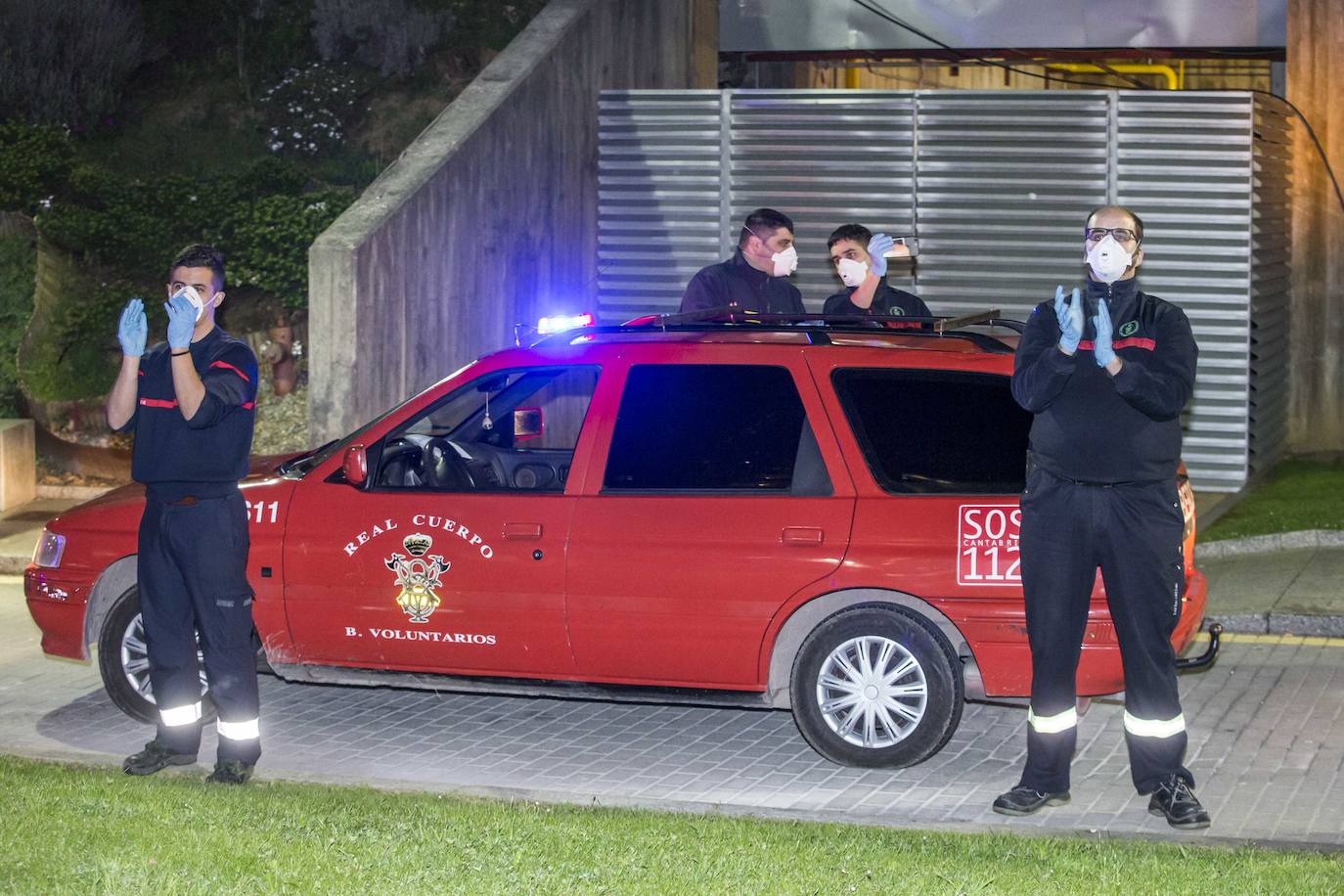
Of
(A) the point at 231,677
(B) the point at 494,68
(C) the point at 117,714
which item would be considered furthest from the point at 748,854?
(B) the point at 494,68

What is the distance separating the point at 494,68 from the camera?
14.2 m

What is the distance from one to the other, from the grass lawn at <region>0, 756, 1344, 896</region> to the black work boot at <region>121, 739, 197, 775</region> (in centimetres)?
49

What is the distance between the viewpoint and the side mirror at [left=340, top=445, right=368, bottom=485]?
25.2 ft

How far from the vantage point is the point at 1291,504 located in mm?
13586

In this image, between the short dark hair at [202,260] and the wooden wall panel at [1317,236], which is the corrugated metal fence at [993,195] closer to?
the wooden wall panel at [1317,236]

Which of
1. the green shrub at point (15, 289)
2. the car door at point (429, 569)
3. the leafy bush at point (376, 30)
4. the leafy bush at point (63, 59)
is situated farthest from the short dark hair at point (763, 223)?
the leafy bush at point (63, 59)

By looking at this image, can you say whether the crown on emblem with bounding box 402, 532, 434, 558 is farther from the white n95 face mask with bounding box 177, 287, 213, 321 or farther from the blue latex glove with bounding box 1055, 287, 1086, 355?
the blue latex glove with bounding box 1055, 287, 1086, 355

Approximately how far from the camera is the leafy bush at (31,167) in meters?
17.1

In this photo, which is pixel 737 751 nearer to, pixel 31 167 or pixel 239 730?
pixel 239 730

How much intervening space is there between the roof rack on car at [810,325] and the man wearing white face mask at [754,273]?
1.70m

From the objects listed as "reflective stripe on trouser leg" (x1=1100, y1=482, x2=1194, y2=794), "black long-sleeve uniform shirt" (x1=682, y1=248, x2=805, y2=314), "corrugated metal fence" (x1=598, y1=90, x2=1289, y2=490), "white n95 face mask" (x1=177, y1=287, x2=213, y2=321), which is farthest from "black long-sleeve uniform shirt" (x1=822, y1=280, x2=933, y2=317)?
"corrugated metal fence" (x1=598, y1=90, x2=1289, y2=490)

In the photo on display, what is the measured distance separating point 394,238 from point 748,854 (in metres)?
7.29

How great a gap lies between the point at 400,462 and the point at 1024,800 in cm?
300

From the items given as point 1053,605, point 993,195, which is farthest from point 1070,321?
point 993,195
